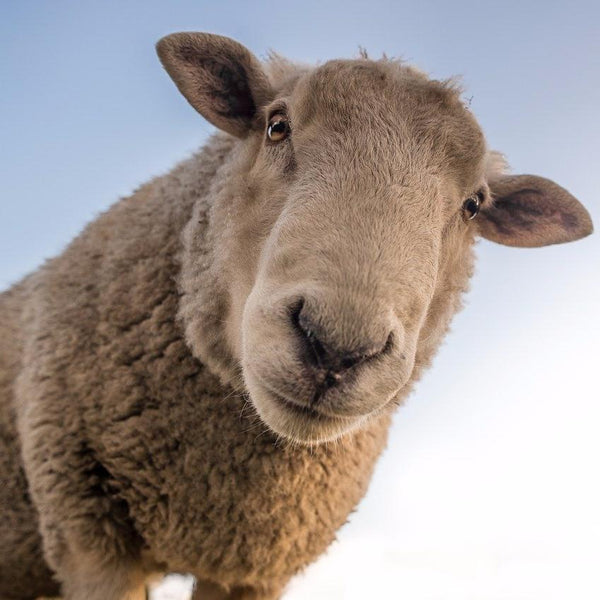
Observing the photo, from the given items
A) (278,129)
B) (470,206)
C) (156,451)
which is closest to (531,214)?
(470,206)

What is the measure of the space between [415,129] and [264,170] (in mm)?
794

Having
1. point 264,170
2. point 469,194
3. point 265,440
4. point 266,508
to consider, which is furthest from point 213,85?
point 266,508

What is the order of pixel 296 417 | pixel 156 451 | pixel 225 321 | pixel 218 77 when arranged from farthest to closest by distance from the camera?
pixel 218 77
pixel 156 451
pixel 225 321
pixel 296 417

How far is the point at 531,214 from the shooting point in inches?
193

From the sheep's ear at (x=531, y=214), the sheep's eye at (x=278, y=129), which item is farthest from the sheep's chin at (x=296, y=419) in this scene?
the sheep's ear at (x=531, y=214)

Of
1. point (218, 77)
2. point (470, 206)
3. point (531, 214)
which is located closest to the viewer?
point (470, 206)

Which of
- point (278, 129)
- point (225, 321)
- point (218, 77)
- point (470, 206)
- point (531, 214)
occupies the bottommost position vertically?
point (531, 214)

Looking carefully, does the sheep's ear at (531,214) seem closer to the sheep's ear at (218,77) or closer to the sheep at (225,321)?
the sheep at (225,321)

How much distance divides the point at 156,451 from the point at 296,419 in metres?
1.31

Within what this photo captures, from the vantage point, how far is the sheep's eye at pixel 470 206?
4.10 meters

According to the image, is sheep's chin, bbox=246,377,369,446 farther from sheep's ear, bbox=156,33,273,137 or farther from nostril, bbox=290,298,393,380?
sheep's ear, bbox=156,33,273,137

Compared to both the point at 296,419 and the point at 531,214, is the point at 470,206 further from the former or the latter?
the point at 296,419

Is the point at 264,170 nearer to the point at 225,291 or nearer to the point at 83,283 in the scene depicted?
the point at 225,291

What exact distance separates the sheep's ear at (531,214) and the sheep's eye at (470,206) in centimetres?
59
